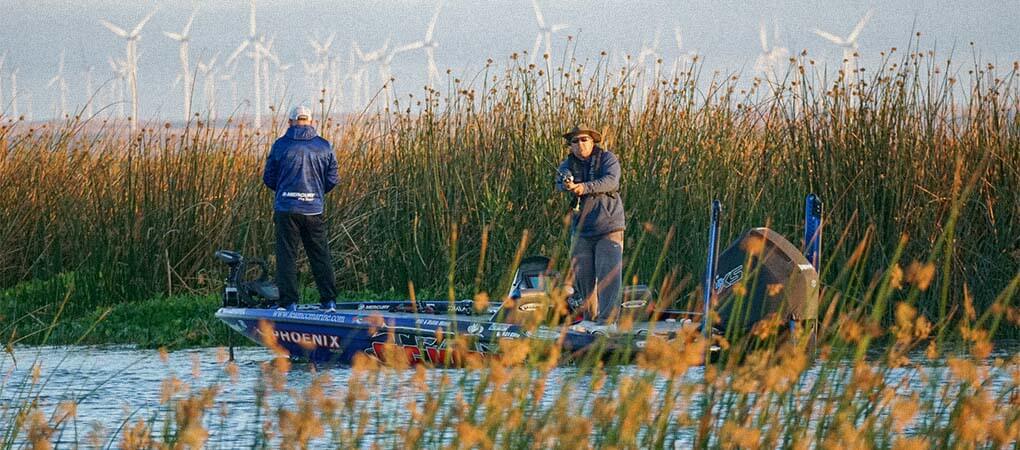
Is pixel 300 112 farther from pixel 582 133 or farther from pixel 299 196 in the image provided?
pixel 582 133

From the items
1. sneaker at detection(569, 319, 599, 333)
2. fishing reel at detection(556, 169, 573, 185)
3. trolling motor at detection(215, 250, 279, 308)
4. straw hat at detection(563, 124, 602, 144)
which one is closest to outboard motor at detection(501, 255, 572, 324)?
sneaker at detection(569, 319, 599, 333)

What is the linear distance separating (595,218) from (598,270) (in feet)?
Result: 1.31

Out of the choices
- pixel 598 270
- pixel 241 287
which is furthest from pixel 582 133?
pixel 241 287

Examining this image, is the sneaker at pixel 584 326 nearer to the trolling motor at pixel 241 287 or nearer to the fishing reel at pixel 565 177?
the fishing reel at pixel 565 177

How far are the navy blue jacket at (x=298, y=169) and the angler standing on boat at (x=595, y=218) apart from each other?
284 centimetres

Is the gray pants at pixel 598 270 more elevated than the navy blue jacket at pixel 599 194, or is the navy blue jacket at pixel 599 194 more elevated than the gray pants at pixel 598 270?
the navy blue jacket at pixel 599 194

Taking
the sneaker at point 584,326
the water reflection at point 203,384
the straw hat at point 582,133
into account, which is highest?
the straw hat at point 582,133

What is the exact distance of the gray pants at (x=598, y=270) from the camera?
40.1 ft

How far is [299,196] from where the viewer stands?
1420cm

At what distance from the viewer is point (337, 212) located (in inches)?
678

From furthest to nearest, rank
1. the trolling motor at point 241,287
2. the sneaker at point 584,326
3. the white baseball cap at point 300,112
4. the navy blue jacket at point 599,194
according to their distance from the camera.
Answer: the white baseball cap at point 300,112, the trolling motor at point 241,287, the navy blue jacket at point 599,194, the sneaker at point 584,326

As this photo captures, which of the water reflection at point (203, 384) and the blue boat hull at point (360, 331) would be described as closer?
the water reflection at point (203, 384)

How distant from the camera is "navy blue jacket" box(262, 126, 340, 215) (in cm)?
1413

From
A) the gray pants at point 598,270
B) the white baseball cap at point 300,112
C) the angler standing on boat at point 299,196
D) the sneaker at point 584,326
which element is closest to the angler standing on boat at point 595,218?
the gray pants at point 598,270
